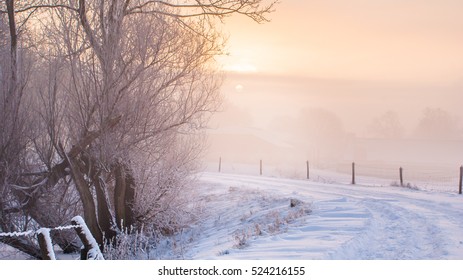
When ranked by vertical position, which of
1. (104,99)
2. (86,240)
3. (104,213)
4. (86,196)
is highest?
(104,99)

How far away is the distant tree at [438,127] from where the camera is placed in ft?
86.6

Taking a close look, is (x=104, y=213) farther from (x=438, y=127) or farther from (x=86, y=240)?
(x=438, y=127)

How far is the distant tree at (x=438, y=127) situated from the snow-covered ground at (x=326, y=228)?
1329 cm

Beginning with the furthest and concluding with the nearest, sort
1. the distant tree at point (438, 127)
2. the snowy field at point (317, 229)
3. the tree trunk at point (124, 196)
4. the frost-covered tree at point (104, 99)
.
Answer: the distant tree at point (438, 127) → the tree trunk at point (124, 196) → the frost-covered tree at point (104, 99) → the snowy field at point (317, 229)

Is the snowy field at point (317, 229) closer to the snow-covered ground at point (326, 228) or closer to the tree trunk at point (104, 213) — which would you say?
the snow-covered ground at point (326, 228)

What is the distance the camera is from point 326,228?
935cm

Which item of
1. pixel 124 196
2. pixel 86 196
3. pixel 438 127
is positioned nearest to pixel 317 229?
pixel 86 196

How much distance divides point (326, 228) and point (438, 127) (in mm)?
23198

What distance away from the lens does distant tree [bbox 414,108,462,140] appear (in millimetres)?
26409

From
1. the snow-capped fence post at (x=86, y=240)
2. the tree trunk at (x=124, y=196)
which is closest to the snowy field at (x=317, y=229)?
the tree trunk at (x=124, y=196)

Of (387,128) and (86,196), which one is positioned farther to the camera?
(387,128)

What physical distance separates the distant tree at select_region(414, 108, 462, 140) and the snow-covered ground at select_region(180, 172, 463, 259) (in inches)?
523
